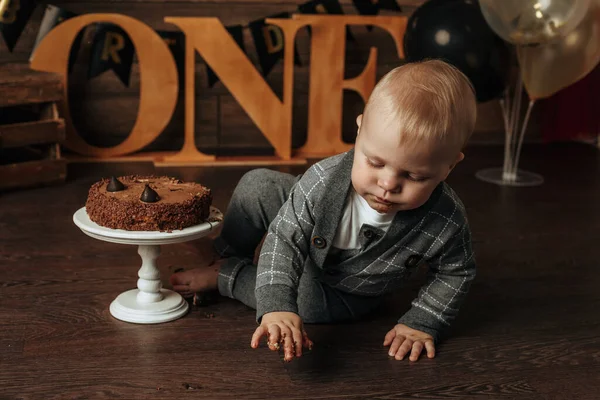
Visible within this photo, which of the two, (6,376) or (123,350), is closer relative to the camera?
(6,376)

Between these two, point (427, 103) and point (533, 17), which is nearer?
point (427, 103)

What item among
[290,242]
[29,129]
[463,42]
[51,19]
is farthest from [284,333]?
[51,19]

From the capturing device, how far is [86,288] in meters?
1.63

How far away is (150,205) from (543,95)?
5.70 ft

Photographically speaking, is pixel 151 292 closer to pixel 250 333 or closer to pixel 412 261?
pixel 250 333

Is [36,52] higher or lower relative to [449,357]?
higher

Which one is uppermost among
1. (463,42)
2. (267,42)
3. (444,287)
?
(463,42)

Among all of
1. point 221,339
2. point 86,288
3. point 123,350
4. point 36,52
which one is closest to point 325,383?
point 221,339

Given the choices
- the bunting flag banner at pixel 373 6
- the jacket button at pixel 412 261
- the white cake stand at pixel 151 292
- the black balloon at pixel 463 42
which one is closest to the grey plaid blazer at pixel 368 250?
the jacket button at pixel 412 261

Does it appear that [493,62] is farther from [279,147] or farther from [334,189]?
[334,189]

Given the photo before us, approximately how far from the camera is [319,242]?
135cm

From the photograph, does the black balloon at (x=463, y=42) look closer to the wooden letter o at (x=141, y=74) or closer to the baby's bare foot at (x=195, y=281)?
the wooden letter o at (x=141, y=74)

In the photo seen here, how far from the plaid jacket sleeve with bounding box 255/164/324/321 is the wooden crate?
1.24 meters

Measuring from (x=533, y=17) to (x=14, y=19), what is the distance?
1.67 meters
